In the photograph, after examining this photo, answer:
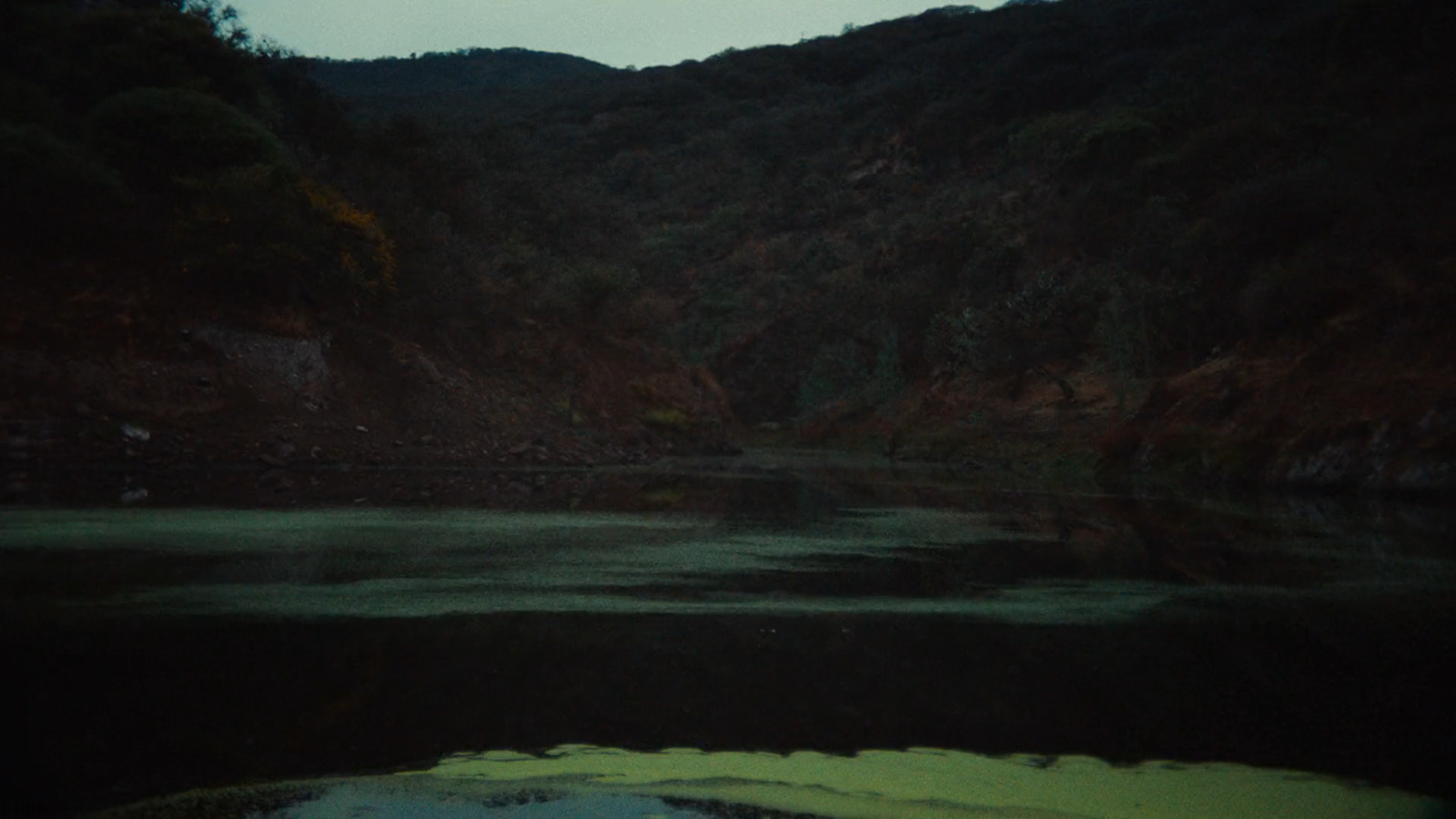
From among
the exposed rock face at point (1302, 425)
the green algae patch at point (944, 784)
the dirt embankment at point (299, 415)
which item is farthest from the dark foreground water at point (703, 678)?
the exposed rock face at point (1302, 425)

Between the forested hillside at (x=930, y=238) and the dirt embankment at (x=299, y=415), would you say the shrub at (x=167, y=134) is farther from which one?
the dirt embankment at (x=299, y=415)

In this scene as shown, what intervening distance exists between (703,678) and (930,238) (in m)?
75.1

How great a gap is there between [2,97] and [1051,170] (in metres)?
57.9

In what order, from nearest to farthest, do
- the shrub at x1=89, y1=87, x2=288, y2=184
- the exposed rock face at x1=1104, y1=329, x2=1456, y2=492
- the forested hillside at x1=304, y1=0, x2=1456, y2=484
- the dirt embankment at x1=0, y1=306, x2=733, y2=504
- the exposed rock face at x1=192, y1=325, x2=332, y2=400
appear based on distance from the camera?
the dirt embankment at x1=0, y1=306, x2=733, y2=504 → the exposed rock face at x1=1104, y1=329, x2=1456, y2=492 → the exposed rock face at x1=192, y1=325, x2=332, y2=400 → the shrub at x1=89, y1=87, x2=288, y2=184 → the forested hillside at x1=304, y1=0, x2=1456, y2=484

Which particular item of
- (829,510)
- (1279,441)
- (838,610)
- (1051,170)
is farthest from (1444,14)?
(838,610)

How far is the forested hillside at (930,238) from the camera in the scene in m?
28.3

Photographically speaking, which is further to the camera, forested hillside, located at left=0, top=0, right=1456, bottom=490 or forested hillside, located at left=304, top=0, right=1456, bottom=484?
forested hillside, located at left=304, top=0, right=1456, bottom=484

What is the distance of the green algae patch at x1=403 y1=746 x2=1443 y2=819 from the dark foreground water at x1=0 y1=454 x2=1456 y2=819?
0.8 inches

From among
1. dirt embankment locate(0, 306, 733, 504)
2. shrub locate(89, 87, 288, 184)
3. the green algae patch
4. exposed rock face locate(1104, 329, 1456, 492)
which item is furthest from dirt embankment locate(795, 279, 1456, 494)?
shrub locate(89, 87, 288, 184)

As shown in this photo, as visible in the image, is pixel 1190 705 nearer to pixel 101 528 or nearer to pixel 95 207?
pixel 101 528

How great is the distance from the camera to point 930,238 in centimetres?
7975

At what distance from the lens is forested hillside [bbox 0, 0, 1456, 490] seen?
2831 centimetres

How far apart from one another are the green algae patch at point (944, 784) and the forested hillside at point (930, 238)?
826 inches

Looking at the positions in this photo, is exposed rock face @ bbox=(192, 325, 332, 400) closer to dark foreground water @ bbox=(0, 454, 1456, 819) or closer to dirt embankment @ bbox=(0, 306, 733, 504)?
dirt embankment @ bbox=(0, 306, 733, 504)
